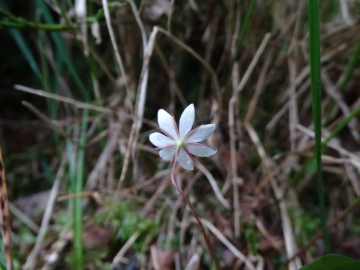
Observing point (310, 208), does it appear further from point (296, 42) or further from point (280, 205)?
point (296, 42)

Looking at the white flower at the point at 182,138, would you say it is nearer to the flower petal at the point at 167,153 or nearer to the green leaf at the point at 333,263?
the flower petal at the point at 167,153

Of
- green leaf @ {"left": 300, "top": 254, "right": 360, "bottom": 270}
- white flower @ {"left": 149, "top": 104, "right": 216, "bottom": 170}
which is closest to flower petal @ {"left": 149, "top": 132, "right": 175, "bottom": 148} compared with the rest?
white flower @ {"left": 149, "top": 104, "right": 216, "bottom": 170}

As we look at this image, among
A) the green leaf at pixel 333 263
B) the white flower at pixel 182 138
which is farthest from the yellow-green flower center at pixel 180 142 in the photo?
the green leaf at pixel 333 263

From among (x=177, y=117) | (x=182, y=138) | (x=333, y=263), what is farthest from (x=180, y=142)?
(x=177, y=117)

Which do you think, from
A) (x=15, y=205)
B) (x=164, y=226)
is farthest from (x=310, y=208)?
(x=15, y=205)

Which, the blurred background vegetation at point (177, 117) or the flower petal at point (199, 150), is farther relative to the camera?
the blurred background vegetation at point (177, 117)

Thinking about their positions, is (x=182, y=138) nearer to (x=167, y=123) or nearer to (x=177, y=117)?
(x=167, y=123)

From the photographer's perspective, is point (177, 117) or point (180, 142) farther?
point (177, 117)
